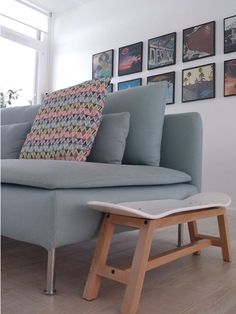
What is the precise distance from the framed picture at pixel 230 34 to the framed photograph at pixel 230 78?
0.43 ft

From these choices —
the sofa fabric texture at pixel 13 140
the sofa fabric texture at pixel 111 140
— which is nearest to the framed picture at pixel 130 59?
the sofa fabric texture at pixel 13 140

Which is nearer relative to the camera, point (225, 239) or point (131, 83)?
point (225, 239)

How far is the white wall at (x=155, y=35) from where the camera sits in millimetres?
3045

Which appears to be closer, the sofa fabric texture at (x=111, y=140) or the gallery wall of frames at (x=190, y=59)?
the sofa fabric texture at (x=111, y=140)

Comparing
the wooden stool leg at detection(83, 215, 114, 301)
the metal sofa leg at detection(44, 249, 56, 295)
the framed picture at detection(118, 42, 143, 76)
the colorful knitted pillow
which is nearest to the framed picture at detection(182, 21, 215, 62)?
the framed picture at detection(118, 42, 143, 76)

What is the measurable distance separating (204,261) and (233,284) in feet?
0.86

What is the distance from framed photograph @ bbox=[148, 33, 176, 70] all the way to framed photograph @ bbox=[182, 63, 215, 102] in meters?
0.27

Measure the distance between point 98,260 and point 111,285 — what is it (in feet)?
0.49

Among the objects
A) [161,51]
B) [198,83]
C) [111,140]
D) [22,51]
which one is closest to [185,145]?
[111,140]

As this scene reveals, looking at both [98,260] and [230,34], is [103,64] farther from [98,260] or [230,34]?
[98,260]

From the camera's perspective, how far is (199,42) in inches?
128

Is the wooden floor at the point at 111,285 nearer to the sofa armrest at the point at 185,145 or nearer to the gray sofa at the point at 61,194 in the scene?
the gray sofa at the point at 61,194

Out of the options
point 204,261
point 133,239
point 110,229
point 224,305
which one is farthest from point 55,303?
point 133,239

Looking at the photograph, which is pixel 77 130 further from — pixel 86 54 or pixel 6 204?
pixel 86 54
